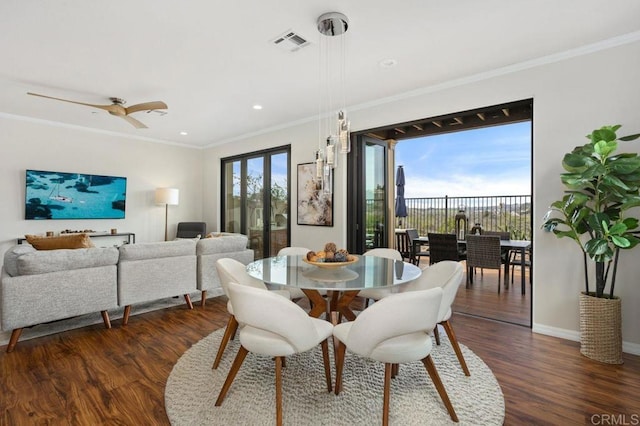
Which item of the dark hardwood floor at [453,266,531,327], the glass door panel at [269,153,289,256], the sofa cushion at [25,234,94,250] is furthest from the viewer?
the glass door panel at [269,153,289,256]

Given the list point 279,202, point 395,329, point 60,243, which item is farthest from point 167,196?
point 395,329

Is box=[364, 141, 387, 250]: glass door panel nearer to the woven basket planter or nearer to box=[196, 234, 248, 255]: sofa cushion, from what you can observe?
box=[196, 234, 248, 255]: sofa cushion

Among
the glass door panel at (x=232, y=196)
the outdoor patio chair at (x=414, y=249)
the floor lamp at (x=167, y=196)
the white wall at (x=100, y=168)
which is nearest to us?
the white wall at (x=100, y=168)

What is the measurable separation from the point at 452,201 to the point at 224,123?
18.4 ft

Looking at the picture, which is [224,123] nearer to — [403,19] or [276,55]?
[276,55]

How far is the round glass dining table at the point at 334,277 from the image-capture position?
6.75 ft

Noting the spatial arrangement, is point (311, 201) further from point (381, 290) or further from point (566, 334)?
point (566, 334)

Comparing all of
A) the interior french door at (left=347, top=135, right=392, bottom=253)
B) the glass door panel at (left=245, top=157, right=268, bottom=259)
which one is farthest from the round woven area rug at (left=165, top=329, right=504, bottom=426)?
the glass door panel at (left=245, top=157, right=268, bottom=259)

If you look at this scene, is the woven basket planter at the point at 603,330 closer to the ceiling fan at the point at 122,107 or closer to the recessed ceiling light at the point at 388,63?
the recessed ceiling light at the point at 388,63

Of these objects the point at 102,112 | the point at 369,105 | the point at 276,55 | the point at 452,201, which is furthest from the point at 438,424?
the point at 452,201

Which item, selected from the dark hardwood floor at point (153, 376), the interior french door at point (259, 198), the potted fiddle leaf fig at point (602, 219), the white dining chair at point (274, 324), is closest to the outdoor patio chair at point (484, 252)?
the dark hardwood floor at point (153, 376)

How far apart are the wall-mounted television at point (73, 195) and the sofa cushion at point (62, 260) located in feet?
9.99

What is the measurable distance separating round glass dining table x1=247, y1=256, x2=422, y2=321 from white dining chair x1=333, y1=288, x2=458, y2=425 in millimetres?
287

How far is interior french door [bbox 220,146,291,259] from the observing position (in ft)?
18.8
